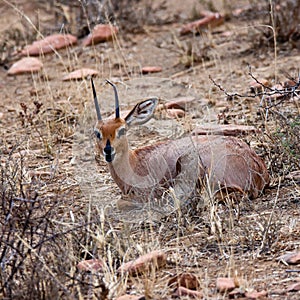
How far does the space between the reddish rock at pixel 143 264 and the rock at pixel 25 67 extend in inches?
215

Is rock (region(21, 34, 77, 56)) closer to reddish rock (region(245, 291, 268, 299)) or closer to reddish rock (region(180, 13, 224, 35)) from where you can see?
reddish rock (region(180, 13, 224, 35))

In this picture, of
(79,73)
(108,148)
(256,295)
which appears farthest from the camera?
(79,73)

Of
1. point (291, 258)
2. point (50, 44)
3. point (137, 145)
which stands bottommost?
point (137, 145)

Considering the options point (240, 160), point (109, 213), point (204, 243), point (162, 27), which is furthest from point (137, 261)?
point (162, 27)

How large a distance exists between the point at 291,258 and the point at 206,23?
20.9 feet

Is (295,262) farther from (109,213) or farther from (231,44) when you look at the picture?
(231,44)

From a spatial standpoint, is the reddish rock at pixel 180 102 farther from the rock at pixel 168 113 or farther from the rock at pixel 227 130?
the rock at pixel 227 130

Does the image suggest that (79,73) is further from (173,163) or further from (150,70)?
(173,163)

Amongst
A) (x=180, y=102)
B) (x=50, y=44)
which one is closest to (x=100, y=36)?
(x=50, y=44)

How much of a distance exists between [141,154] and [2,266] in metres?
1.82

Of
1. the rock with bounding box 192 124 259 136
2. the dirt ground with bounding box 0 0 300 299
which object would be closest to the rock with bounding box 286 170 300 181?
the dirt ground with bounding box 0 0 300 299

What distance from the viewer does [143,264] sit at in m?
4.12

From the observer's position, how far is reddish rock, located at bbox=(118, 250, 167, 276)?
4.10 meters

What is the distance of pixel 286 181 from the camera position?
5.51 meters
